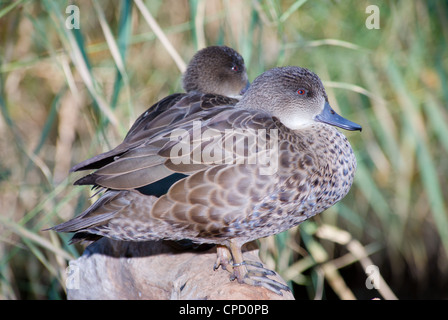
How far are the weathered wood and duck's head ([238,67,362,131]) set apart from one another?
0.55 metres

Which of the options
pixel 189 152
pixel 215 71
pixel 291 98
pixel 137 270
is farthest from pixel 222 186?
pixel 215 71

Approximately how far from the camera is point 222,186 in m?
1.83

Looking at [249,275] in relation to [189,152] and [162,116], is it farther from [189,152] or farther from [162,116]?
[162,116]

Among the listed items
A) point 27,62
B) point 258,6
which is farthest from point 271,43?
point 27,62

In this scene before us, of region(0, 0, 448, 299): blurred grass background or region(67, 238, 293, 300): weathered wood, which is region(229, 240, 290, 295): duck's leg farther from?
region(0, 0, 448, 299): blurred grass background

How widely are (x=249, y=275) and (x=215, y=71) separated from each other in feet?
3.59

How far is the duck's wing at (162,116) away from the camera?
6.66ft

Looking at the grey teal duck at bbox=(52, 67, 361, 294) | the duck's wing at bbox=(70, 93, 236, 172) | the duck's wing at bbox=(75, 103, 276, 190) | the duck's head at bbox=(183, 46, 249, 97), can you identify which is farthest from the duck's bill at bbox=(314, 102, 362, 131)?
the duck's head at bbox=(183, 46, 249, 97)

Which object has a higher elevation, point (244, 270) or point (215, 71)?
point (215, 71)
